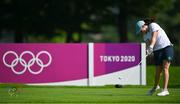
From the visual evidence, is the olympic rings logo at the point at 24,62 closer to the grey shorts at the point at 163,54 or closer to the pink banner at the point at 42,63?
the pink banner at the point at 42,63

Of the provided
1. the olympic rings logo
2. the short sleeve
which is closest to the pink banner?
the olympic rings logo

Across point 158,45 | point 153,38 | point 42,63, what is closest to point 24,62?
point 42,63

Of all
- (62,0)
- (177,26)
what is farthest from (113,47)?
(177,26)

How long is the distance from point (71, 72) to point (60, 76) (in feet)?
1.29

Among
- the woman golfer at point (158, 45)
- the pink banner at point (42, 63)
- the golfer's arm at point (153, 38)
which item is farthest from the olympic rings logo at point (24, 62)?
the golfer's arm at point (153, 38)

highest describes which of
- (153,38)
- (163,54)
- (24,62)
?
(153,38)

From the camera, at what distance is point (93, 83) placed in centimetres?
2523

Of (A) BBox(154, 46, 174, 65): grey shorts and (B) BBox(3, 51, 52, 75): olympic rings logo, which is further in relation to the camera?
(B) BBox(3, 51, 52, 75): olympic rings logo

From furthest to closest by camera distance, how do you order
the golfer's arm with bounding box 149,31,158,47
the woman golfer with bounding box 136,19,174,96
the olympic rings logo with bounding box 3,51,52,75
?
the olympic rings logo with bounding box 3,51,52,75 < the woman golfer with bounding box 136,19,174,96 < the golfer's arm with bounding box 149,31,158,47

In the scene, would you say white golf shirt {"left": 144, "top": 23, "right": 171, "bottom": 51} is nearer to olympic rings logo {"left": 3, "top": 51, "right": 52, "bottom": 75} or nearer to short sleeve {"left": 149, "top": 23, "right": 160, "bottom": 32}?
short sleeve {"left": 149, "top": 23, "right": 160, "bottom": 32}

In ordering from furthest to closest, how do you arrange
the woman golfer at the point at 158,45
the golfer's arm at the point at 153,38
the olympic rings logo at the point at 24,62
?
the olympic rings logo at the point at 24,62, the woman golfer at the point at 158,45, the golfer's arm at the point at 153,38

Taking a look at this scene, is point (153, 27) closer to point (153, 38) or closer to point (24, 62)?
point (153, 38)

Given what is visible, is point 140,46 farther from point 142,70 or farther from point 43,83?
point 43,83

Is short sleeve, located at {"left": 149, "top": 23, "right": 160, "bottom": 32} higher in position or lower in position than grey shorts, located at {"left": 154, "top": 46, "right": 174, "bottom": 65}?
higher
